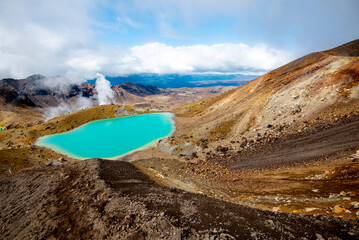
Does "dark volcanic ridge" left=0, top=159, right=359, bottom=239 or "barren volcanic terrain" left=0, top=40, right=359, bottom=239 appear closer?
"dark volcanic ridge" left=0, top=159, right=359, bottom=239

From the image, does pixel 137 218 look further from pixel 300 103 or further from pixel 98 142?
pixel 98 142

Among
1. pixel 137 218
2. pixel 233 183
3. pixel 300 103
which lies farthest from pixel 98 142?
pixel 300 103

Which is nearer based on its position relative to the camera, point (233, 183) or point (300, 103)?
point (233, 183)

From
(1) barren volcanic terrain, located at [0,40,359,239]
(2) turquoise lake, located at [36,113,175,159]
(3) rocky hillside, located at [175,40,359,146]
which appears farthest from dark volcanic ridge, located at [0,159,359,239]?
(2) turquoise lake, located at [36,113,175,159]

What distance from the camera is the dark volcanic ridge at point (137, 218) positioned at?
24.4ft

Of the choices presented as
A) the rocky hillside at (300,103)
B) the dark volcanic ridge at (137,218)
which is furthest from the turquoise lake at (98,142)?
the dark volcanic ridge at (137,218)

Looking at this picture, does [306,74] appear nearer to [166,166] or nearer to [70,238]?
[166,166]

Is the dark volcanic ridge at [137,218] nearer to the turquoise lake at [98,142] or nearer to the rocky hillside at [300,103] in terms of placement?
the rocky hillside at [300,103]

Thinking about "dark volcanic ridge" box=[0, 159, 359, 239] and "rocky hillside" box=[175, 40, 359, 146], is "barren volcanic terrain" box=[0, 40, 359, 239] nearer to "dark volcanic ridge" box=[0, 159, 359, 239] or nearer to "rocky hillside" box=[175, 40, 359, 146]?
"dark volcanic ridge" box=[0, 159, 359, 239]

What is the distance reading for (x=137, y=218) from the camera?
8.97 meters

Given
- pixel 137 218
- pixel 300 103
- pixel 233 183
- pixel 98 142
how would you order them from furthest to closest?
pixel 98 142
pixel 300 103
pixel 233 183
pixel 137 218

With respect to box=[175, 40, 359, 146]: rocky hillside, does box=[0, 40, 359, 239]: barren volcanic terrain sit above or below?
below

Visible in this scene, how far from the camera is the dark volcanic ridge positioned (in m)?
7.44

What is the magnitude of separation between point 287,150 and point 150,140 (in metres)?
36.1
